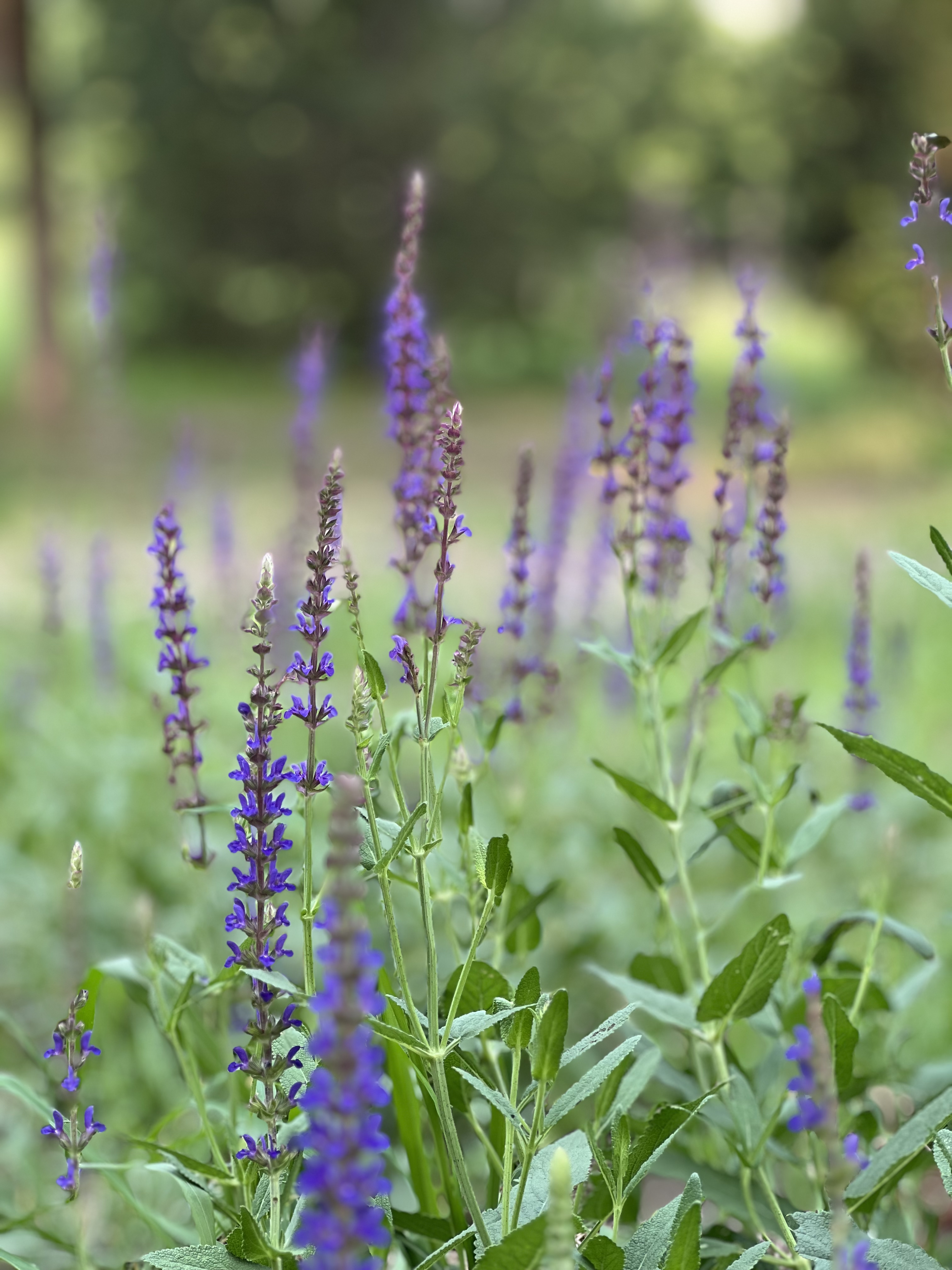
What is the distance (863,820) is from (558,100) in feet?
68.2

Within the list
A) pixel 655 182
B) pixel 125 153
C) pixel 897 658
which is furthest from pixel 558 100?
pixel 897 658

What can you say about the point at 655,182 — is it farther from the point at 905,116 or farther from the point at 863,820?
the point at 863,820

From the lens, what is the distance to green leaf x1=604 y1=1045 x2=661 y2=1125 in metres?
1.49

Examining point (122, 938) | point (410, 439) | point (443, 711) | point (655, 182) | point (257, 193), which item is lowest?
point (122, 938)

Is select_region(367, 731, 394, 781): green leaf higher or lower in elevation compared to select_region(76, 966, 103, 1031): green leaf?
higher

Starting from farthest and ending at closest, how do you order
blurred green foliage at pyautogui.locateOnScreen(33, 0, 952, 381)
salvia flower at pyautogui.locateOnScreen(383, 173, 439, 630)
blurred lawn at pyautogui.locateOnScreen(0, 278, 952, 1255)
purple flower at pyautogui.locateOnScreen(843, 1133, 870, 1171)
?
blurred green foliage at pyautogui.locateOnScreen(33, 0, 952, 381) → blurred lawn at pyautogui.locateOnScreen(0, 278, 952, 1255) → salvia flower at pyautogui.locateOnScreen(383, 173, 439, 630) → purple flower at pyautogui.locateOnScreen(843, 1133, 870, 1171)

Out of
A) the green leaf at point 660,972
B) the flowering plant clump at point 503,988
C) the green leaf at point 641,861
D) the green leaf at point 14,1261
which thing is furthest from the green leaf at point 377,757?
the green leaf at point 660,972

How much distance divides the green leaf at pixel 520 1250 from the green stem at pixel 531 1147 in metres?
0.15

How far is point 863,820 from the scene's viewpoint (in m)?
4.01

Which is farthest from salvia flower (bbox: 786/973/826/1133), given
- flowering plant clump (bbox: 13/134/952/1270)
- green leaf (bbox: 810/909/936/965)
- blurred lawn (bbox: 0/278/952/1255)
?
blurred lawn (bbox: 0/278/952/1255)

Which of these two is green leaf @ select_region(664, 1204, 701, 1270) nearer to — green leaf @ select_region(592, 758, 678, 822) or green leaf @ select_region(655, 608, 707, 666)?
green leaf @ select_region(592, 758, 678, 822)

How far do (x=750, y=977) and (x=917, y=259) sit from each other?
0.80 meters

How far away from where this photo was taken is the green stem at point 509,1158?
1256 millimetres

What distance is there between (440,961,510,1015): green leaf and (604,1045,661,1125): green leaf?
0.58 feet
